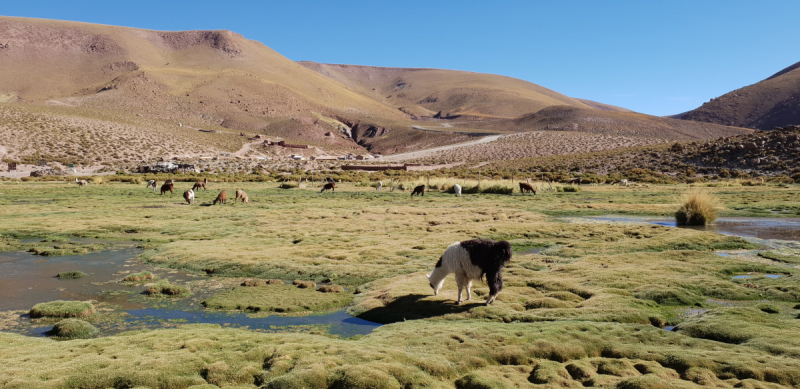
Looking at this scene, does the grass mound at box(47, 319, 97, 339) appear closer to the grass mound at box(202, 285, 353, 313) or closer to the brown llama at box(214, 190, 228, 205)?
the grass mound at box(202, 285, 353, 313)

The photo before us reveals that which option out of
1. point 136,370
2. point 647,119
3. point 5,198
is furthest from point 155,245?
point 647,119

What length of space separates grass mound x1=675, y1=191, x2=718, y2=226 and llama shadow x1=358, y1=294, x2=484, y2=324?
1595 cm

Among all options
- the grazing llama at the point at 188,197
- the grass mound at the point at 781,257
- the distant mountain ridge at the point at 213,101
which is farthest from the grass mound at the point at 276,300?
the distant mountain ridge at the point at 213,101

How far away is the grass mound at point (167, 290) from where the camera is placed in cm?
1134

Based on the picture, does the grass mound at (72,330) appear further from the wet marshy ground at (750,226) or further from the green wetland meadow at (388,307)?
the wet marshy ground at (750,226)

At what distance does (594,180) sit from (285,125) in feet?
375

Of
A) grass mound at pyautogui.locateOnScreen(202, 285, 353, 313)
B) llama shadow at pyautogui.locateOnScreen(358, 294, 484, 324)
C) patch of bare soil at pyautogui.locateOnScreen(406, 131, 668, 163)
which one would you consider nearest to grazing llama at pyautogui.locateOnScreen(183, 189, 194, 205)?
grass mound at pyautogui.locateOnScreen(202, 285, 353, 313)

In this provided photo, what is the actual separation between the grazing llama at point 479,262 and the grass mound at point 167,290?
591 centimetres

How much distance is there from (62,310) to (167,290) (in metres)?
2.16

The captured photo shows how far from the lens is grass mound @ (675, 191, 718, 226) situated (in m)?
22.0

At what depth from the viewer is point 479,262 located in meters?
9.66

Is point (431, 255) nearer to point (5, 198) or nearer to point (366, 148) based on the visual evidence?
point (5, 198)

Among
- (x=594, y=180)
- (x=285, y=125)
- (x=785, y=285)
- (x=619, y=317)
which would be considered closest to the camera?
(x=619, y=317)

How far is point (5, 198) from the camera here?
3177cm
